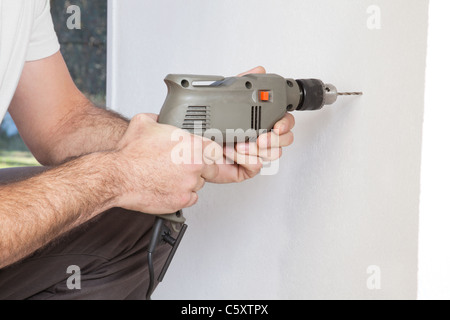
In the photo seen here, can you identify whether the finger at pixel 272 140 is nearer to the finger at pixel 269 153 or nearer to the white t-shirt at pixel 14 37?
the finger at pixel 269 153

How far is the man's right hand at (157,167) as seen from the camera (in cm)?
92

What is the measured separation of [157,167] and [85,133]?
0.38m

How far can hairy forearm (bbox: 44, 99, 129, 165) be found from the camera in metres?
1.21

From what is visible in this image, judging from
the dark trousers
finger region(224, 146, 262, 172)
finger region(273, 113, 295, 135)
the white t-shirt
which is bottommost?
the dark trousers

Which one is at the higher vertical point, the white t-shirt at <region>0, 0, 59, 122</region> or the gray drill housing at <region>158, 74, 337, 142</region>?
the white t-shirt at <region>0, 0, 59, 122</region>

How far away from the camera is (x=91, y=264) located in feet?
3.93

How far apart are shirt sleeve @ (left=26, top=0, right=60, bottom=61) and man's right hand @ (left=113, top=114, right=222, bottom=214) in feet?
1.41

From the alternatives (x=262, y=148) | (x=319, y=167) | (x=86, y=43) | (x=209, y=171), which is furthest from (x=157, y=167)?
(x=86, y=43)

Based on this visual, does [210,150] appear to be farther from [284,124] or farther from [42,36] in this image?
[42,36]

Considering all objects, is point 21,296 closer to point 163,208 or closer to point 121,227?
point 121,227

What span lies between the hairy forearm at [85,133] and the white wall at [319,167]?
0.28m

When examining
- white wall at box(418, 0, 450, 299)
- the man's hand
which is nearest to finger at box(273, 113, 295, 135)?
the man's hand

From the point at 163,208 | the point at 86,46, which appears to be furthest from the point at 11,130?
the point at 163,208

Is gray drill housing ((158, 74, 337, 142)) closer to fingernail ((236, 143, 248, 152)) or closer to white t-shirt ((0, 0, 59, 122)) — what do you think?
fingernail ((236, 143, 248, 152))
